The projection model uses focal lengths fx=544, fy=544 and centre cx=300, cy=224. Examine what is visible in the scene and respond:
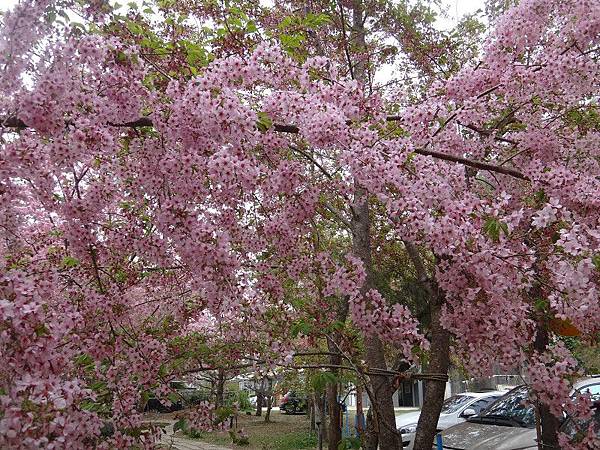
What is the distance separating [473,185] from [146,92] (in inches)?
145

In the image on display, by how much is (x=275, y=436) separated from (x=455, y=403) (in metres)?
5.66

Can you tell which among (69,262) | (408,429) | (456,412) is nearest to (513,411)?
(408,429)

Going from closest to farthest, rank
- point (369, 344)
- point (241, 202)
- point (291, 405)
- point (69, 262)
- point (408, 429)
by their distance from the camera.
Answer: point (241, 202) → point (69, 262) → point (369, 344) → point (408, 429) → point (291, 405)

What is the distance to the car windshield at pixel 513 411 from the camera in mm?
7668

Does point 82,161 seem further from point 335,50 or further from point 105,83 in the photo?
point 335,50

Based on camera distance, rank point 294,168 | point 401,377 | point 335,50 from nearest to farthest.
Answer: point 294,168
point 401,377
point 335,50

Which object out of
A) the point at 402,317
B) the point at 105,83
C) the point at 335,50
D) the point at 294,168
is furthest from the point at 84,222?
the point at 335,50

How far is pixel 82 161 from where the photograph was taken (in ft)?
10.8

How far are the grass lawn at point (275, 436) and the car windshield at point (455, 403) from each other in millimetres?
3470

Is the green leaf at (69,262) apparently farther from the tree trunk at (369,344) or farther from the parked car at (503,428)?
the parked car at (503,428)

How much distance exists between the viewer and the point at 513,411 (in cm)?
798

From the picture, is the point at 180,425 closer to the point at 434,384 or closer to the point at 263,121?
the point at 263,121

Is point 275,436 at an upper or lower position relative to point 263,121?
lower

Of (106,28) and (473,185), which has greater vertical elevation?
(106,28)
